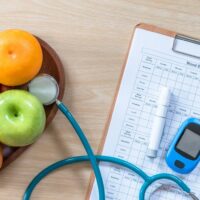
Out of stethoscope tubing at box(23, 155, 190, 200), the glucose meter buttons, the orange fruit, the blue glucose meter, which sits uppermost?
the orange fruit

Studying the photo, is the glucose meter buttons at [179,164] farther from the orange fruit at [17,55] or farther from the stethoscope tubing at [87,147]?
the orange fruit at [17,55]

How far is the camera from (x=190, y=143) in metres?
0.81

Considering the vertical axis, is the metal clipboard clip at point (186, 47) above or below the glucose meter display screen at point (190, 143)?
above

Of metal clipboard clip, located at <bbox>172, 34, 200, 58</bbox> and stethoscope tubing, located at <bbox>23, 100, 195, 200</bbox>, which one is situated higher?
metal clipboard clip, located at <bbox>172, 34, 200, 58</bbox>

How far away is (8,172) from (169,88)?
33 cm

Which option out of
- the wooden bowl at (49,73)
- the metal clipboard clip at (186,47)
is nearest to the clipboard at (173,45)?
the metal clipboard clip at (186,47)

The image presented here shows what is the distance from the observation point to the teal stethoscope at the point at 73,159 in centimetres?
80

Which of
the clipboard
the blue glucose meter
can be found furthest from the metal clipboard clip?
the blue glucose meter

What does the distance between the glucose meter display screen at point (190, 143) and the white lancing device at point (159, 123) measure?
0.13 feet

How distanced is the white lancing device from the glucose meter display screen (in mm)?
40

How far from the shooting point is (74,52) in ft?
2.72

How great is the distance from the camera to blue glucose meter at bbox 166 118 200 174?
2.64 ft

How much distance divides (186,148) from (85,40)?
0.89ft

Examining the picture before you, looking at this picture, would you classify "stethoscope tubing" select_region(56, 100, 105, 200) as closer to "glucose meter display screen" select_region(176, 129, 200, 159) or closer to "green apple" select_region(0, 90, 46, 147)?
"green apple" select_region(0, 90, 46, 147)
